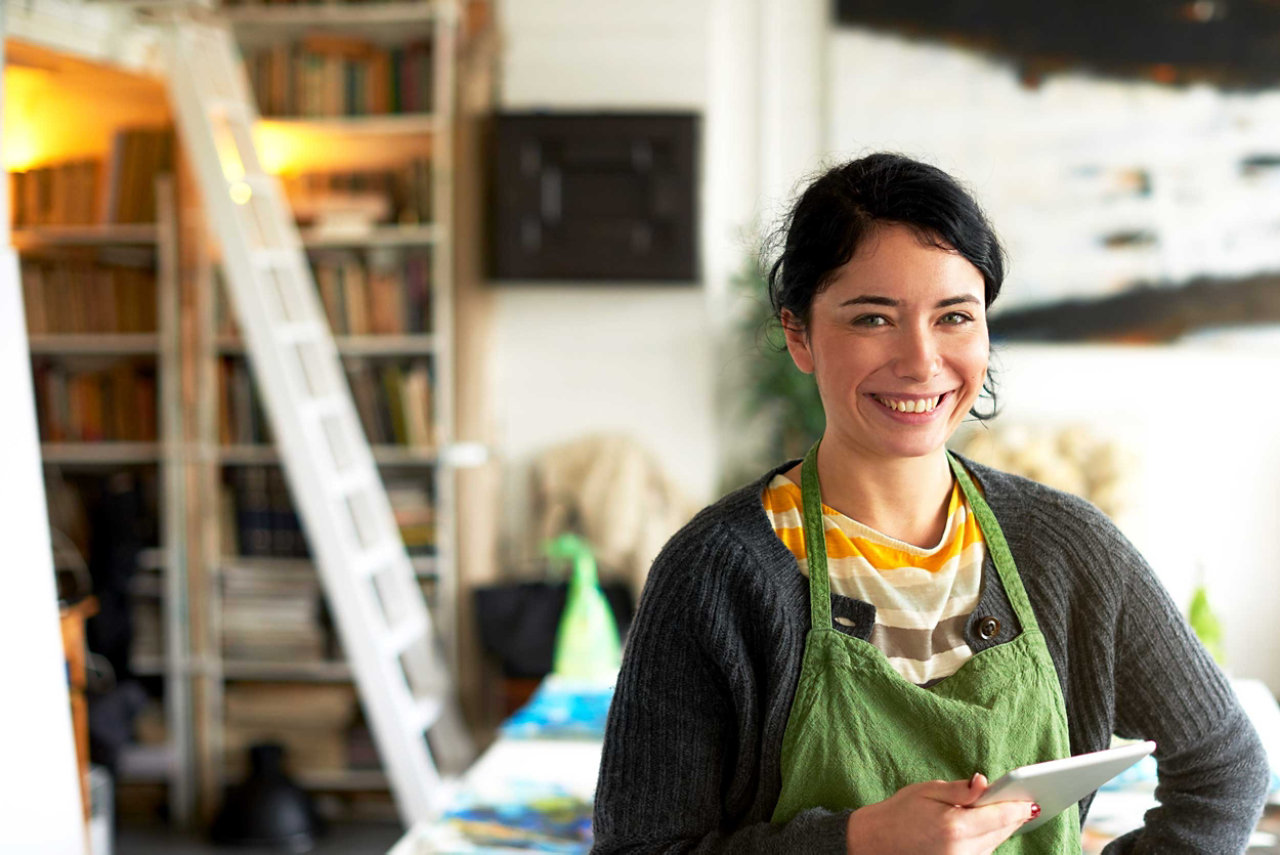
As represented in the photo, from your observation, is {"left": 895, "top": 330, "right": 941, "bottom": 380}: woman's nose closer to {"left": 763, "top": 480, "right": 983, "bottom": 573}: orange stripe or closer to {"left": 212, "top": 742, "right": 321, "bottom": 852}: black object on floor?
{"left": 763, "top": 480, "right": 983, "bottom": 573}: orange stripe

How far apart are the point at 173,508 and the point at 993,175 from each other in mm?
3087

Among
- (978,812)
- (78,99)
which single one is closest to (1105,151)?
(78,99)

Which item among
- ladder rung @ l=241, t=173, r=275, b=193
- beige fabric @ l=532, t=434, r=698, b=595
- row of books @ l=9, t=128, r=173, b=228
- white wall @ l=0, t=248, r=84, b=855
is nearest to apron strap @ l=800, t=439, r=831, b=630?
white wall @ l=0, t=248, r=84, b=855

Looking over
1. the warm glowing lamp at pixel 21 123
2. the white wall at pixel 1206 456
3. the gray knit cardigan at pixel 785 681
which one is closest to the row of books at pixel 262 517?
the warm glowing lamp at pixel 21 123

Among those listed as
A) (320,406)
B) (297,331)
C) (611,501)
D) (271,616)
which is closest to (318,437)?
(320,406)

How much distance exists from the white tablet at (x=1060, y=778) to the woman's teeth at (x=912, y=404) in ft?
1.15

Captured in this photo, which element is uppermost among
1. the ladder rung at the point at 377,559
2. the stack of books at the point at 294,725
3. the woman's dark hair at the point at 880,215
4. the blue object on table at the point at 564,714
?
the woman's dark hair at the point at 880,215

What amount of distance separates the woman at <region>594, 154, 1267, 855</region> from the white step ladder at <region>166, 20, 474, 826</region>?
271 centimetres

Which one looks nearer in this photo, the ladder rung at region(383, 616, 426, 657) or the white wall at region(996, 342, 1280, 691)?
the ladder rung at region(383, 616, 426, 657)

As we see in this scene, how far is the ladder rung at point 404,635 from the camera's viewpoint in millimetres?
3973

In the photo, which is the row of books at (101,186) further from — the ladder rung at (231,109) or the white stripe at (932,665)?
the white stripe at (932,665)

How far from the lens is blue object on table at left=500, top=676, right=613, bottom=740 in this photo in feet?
8.66

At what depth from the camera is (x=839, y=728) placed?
126 cm

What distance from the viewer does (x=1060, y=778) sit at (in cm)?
115
